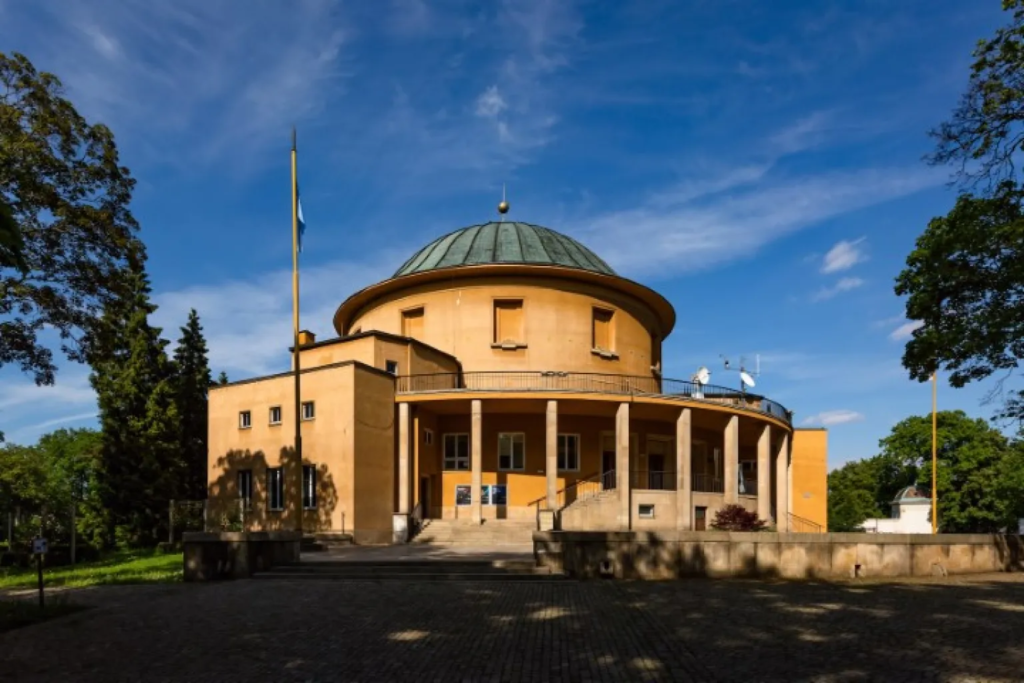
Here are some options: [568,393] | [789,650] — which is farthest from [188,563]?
[568,393]

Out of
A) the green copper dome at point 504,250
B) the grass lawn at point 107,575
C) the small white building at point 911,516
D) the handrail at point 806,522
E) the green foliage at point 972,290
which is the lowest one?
the small white building at point 911,516

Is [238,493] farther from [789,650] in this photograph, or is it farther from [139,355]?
[789,650]

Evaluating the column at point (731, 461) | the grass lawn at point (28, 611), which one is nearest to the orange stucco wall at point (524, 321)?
the column at point (731, 461)

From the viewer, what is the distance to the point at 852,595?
12594mm

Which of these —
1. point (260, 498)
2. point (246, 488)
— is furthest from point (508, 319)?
point (246, 488)

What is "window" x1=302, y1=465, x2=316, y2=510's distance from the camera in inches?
1031

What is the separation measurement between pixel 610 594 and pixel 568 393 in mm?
16050

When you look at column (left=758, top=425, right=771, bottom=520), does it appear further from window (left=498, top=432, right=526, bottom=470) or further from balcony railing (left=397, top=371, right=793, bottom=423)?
window (left=498, top=432, right=526, bottom=470)

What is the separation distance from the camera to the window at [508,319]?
33.6 metres

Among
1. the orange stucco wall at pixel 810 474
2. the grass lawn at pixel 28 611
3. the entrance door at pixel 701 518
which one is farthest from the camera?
the orange stucco wall at pixel 810 474

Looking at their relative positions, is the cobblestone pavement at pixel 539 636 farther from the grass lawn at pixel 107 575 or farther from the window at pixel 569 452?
the window at pixel 569 452

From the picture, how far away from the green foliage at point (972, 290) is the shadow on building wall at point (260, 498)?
61.8 feet

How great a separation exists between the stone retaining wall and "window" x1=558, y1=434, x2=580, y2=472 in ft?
55.4

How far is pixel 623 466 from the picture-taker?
28.5 m
